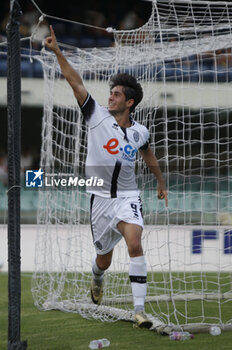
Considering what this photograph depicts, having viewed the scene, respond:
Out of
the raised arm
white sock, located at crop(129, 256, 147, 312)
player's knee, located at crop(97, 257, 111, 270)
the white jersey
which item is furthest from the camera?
player's knee, located at crop(97, 257, 111, 270)

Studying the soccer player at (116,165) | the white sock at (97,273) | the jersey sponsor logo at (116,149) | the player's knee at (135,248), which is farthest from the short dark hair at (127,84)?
the white sock at (97,273)

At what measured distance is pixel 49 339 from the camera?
385 cm

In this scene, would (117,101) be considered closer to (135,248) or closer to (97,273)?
(135,248)

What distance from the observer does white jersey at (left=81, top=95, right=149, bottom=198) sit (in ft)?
13.7

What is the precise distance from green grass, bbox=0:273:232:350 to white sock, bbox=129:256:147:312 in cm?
26

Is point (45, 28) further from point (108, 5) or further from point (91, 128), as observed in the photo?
point (91, 128)

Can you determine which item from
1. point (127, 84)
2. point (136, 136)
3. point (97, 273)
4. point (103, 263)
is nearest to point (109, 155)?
Result: point (136, 136)

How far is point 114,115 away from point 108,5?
12.3 m

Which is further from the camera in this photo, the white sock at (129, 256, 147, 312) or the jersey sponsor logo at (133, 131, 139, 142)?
the jersey sponsor logo at (133, 131, 139, 142)

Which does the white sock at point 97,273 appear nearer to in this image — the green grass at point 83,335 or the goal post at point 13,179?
the green grass at point 83,335

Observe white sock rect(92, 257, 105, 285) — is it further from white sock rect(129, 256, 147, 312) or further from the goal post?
the goal post

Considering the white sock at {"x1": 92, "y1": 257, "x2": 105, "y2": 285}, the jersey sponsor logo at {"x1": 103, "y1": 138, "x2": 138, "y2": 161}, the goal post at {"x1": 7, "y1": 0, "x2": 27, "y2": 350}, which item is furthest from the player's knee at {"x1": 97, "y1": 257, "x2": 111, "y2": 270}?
the goal post at {"x1": 7, "y1": 0, "x2": 27, "y2": 350}

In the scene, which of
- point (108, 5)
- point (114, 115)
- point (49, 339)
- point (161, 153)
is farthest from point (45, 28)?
point (49, 339)

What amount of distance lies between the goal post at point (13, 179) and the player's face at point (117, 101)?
1.25 metres
